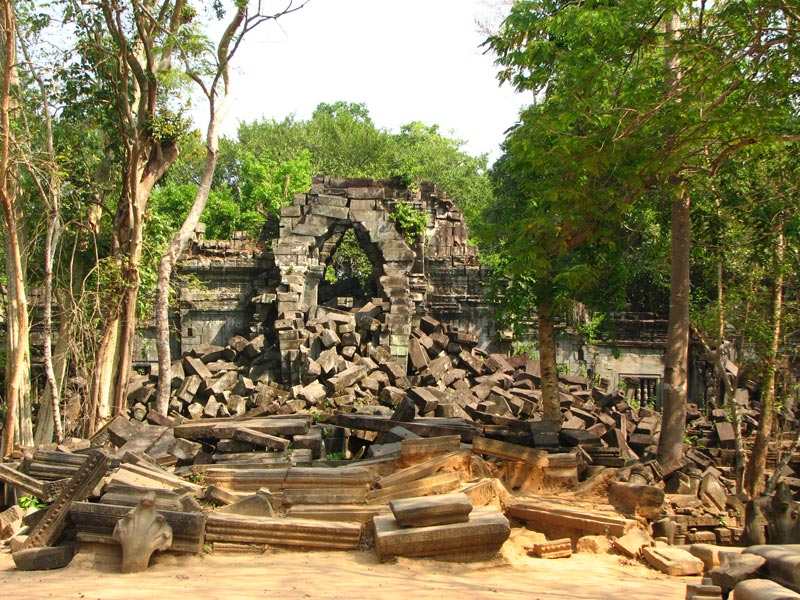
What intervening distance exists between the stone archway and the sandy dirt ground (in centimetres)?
816

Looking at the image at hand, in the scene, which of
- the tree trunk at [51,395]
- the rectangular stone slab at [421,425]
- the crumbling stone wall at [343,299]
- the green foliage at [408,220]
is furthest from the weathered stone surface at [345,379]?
the green foliage at [408,220]

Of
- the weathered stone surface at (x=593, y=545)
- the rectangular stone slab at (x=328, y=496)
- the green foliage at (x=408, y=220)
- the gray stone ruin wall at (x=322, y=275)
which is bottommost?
the weathered stone surface at (x=593, y=545)

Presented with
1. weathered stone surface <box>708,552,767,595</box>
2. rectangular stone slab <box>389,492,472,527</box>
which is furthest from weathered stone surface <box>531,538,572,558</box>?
weathered stone surface <box>708,552,767,595</box>

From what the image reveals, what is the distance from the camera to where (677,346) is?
381 inches

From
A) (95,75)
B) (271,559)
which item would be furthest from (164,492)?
(95,75)

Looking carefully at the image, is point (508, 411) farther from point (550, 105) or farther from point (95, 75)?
point (95, 75)

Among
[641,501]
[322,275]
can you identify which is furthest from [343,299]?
[641,501]

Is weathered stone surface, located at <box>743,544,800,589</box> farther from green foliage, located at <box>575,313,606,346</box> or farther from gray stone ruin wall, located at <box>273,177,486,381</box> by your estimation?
green foliage, located at <box>575,313,606,346</box>

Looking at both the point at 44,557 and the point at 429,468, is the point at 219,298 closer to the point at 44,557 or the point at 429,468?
the point at 429,468

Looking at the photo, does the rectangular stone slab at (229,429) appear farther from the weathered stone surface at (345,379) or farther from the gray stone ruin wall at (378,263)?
the gray stone ruin wall at (378,263)

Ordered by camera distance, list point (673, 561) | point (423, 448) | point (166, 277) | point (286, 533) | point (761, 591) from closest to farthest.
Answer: point (761, 591), point (673, 561), point (286, 533), point (423, 448), point (166, 277)

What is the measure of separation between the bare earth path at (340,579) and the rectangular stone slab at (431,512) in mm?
304

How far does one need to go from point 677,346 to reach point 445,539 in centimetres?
527

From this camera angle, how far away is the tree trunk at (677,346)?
31.7 feet
